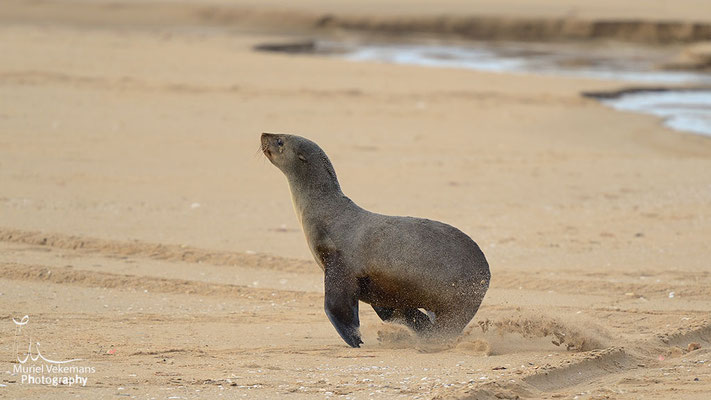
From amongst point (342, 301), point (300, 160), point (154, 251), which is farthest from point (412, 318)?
point (154, 251)

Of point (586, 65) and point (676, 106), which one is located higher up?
point (586, 65)

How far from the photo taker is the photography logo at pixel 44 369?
17.5ft

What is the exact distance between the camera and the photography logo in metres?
5.33

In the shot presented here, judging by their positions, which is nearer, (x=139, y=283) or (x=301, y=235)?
(x=139, y=283)

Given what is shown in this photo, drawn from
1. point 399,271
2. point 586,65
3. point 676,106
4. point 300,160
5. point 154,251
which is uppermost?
point 586,65

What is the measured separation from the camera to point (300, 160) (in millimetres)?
7117

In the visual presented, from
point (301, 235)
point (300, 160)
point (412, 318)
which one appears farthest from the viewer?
point (301, 235)

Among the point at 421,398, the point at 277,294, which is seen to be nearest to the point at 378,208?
the point at 277,294

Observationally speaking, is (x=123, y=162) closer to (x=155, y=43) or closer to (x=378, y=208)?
(x=378, y=208)

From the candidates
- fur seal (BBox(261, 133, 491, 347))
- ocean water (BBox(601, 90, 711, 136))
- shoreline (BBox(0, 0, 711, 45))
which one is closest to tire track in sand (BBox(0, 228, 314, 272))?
fur seal (BBox(261, 133, 491, 347))

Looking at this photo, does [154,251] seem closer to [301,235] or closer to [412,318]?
[301,235]

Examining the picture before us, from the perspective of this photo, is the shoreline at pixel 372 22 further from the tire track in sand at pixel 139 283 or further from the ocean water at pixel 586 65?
the tire track in sand at pixel 139 283

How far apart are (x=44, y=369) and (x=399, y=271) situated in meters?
2.14

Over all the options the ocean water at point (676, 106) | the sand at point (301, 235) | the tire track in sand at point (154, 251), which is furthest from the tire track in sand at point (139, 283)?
the ocean water at point (676, 106)
